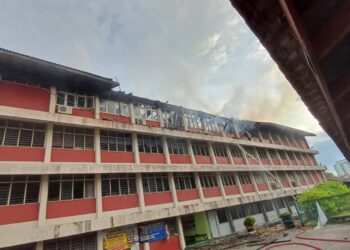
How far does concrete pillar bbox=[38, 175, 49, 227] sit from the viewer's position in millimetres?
11555

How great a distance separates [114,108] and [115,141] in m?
2.65

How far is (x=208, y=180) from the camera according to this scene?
21.7 m

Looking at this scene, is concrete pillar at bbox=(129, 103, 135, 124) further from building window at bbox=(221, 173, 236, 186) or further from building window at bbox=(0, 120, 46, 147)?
building window at bbox=(221, 173, 236, 186)

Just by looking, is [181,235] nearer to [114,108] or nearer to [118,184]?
[118,184]

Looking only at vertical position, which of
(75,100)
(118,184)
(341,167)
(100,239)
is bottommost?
(100,239)

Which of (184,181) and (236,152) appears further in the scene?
(236,152)

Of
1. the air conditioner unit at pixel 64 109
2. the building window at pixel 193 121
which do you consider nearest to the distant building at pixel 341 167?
the building window at pixel 193 121

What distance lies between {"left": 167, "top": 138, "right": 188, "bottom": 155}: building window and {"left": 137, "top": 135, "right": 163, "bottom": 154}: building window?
1058mm

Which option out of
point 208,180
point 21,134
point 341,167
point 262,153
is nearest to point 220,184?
point 208,180

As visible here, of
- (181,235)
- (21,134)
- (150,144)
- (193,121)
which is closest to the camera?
(21,134)

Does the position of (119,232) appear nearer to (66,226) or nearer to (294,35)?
(66,226)

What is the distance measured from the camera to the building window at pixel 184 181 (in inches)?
751

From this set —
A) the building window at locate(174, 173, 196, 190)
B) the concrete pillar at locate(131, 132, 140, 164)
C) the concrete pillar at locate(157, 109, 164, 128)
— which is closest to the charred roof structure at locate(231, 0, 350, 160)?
the concrete pillar at locate(131, 132, 140, 164)

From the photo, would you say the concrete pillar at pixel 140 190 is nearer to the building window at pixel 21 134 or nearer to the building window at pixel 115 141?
the building window at pixel 115 141
